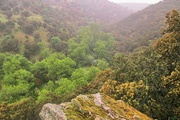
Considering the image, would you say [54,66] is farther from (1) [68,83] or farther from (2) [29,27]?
(2) [29,27]

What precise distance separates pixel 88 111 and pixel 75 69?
34.7 metres

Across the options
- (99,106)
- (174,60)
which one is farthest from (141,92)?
(99,106)

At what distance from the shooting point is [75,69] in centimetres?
4372

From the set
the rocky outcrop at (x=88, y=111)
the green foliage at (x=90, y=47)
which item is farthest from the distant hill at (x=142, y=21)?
the rocky outcrop at (x=88, y=111)

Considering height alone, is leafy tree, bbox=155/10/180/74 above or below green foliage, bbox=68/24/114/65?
above

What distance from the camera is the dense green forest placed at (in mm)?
14281

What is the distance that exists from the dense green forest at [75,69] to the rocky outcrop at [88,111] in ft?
11.5

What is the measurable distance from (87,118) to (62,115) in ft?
3.43

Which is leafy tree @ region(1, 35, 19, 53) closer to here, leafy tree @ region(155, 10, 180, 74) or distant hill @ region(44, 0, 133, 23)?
leafy tree @ region(155, 10, 180, 74)

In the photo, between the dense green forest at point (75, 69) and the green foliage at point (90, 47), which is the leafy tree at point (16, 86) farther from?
the green foliage at point (90, 47)

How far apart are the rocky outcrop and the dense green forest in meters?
3.51

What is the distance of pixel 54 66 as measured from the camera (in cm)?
4016

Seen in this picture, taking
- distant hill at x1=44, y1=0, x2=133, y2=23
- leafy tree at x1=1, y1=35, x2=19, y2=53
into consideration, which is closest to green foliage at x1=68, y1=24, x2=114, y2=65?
leafy tree at x1=1, y1=35, x2=19, y2=53

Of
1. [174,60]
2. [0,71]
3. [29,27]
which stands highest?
[174,60]
